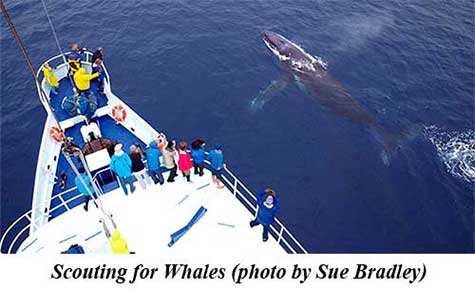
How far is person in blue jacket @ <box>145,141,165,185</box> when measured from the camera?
15405 millimetres

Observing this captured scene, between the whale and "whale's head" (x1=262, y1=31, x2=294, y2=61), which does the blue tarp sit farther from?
"whale's head" (x1=262, y1=31, x2=294, y2=61)

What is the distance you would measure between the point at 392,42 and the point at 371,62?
3.97 m

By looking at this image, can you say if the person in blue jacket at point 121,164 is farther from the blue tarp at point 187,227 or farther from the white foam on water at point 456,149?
the white foam on water at point 456,149

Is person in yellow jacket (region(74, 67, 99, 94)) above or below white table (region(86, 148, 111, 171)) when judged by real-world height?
above

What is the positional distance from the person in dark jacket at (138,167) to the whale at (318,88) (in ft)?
43.4

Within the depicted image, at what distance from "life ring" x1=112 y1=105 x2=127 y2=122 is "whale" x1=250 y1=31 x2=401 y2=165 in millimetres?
10472

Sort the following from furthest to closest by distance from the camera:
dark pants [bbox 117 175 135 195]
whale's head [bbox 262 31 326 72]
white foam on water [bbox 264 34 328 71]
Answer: whale's head [bbox 262 31 326 72]
white foam on water [bbox 264 34 328 71]
dark pants [bbox 117 175 135 195]

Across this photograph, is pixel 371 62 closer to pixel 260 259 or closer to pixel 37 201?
pixel 260 259

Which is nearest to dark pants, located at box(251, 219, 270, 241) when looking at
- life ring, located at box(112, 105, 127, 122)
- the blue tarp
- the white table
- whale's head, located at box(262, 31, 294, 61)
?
the blue tarp

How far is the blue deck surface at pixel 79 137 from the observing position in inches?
682

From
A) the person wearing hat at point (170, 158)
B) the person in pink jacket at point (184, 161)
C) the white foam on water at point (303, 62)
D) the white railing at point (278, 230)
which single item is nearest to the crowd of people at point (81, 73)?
the person wearing hat at point (170, 158)

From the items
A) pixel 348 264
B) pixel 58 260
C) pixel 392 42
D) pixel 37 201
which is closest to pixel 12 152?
pixel 37 201

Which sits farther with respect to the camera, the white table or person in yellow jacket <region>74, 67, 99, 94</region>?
person in yellow jacket <region>74, 67, 99, 94</region>

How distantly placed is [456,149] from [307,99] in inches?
419
